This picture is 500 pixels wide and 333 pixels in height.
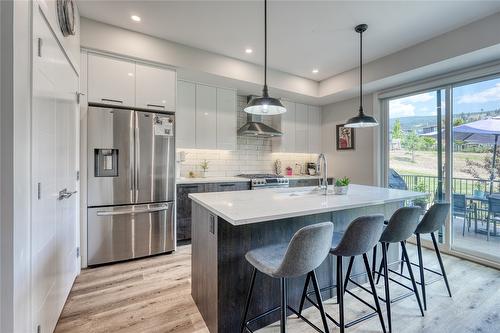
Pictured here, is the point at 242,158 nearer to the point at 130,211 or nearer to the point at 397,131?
the point at 130,211

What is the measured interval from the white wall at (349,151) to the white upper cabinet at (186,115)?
3002mm

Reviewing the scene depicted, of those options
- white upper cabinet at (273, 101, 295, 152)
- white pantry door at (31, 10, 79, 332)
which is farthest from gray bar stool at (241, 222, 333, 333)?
white upper cabinet at (273, 101, 295, 152)

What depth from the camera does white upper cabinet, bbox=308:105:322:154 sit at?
5.22 m

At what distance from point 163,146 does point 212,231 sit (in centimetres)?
187

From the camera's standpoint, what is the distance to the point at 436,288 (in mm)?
2342

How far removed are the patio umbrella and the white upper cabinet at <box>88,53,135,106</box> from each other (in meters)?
4.41

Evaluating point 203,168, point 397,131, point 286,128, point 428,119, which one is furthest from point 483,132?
point 203,168

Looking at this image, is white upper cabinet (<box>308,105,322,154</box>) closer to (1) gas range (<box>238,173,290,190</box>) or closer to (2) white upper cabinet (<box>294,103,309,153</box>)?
(2) white upper cabinet (<box>294,103,309,153</box>)

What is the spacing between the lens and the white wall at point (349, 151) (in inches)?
171

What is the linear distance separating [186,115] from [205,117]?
1.07ft

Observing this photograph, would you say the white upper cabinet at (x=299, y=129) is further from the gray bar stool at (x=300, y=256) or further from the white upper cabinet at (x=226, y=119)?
the gray bar stool at (x=300, y=256)

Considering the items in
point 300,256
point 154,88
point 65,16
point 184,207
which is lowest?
point 184,207

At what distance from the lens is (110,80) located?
2840mm

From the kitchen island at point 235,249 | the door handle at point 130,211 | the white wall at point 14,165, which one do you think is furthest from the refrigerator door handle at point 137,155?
the white wall at point 14,165
